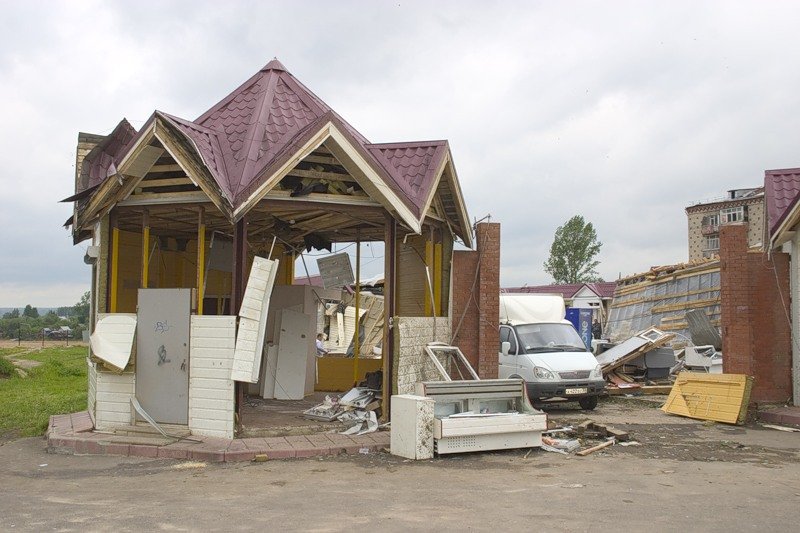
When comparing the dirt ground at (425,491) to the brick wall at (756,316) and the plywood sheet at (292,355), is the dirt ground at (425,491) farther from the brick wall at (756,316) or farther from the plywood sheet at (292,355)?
the plywood sheet at (292,355)

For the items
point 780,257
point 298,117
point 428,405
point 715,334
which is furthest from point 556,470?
point 715,334

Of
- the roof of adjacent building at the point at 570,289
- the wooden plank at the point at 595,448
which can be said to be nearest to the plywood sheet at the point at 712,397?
the wooden plank at the point at 595,448

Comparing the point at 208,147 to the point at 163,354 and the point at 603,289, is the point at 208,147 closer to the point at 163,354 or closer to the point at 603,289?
the point at 163,354

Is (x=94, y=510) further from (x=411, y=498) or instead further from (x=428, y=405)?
(x=428, y=405)

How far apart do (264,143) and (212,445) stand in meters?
4.64

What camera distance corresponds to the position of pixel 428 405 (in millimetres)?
9656

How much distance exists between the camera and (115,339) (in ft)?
36.2

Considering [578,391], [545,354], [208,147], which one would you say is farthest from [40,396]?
[578,391]

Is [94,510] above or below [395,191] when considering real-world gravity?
below

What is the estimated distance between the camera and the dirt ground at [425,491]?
6.38 m

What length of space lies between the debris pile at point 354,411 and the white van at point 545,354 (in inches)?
143

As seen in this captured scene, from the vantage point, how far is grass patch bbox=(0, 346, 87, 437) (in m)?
13.1

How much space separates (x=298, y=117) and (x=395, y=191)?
8.19ft

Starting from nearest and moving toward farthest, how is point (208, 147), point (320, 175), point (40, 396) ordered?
point (208, 147) → point (320, 175) → point (40, 396)
